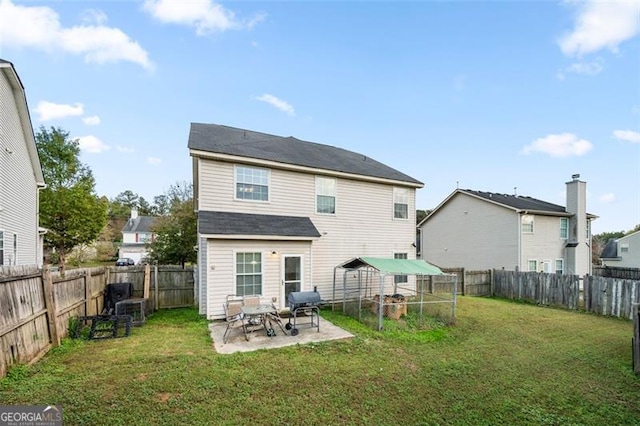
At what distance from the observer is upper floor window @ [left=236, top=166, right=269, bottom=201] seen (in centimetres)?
1010

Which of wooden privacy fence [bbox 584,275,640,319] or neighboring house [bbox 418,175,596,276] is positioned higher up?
neighboring house [bbox 418,175,596,276]

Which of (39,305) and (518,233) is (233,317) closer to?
(39,305)

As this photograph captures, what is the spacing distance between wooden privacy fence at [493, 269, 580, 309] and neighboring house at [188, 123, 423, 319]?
5.85 metres

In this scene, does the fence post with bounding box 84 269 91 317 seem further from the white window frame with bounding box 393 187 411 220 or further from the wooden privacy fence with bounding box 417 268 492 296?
the wooden privacy fence with bounding box 417 268 492 296

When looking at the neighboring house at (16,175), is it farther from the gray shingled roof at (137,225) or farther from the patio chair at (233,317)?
the gray shingled roof at (137,225)

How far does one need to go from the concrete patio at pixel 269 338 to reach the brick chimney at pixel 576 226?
18745 mm

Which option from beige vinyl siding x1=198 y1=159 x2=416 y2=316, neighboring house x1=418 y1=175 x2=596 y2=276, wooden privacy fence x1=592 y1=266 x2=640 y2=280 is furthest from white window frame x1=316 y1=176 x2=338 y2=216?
wooden privacy fence x1=592 y1=266 x2=640 y2=280

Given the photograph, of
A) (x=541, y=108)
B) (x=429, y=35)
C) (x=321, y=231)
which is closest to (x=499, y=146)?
(x=541, y=108)

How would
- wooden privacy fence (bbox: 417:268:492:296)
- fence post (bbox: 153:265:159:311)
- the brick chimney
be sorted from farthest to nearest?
the brick chimney < wooden privacy fence (bbox: 417:268:492:296) < fence post (bbox: 153:265:159:311)

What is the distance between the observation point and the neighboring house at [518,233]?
17344 millimetres

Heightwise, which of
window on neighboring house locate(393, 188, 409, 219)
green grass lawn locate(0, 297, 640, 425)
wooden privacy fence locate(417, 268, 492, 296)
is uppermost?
window on neighboring house locate(393, 188, 409, 219)

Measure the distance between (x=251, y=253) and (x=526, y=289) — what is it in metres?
13.2

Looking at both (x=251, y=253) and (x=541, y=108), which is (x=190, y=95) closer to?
(x=251, y=253)

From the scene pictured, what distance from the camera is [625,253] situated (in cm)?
2659
